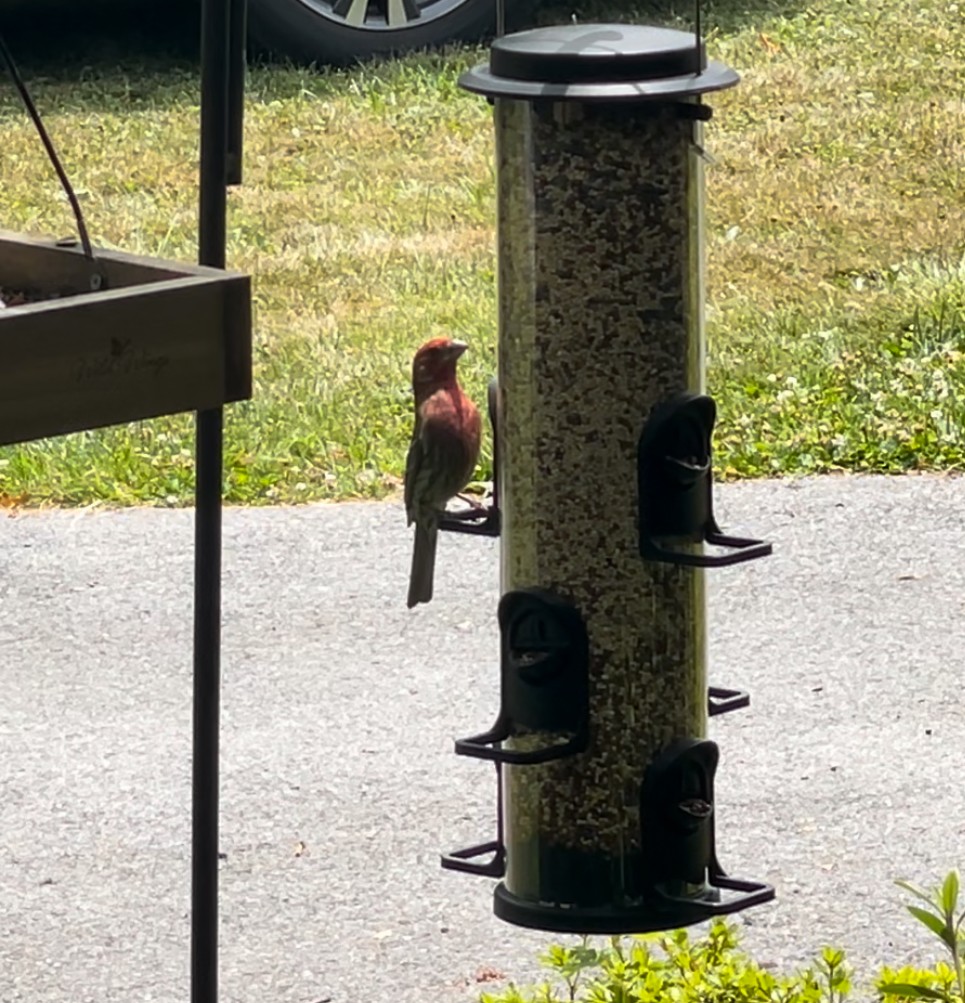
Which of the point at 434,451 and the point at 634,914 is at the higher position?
the point at 434,451

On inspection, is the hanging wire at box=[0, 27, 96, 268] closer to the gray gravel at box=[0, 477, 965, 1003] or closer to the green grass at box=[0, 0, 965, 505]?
the gray gravel at box=[0, 477, 965, 1003]

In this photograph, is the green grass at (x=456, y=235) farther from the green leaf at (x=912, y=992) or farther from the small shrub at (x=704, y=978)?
the green leaf at (x=912, y=992)

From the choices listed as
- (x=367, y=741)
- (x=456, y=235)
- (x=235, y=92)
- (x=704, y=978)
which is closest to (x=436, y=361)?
(x=235, y=92)

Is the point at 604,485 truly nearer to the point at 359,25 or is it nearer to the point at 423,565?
the point at 423,565

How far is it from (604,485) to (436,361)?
0.35 metres

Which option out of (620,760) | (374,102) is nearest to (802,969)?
(620,760)

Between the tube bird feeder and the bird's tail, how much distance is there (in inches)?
6.0

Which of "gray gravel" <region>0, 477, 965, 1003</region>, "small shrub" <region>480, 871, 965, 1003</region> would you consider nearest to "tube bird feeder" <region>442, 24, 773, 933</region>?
"small shrub" <region>480, 871, 965, 1003</region>

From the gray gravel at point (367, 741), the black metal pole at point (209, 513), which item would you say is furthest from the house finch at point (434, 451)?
the gray gravel at point (367, 741)

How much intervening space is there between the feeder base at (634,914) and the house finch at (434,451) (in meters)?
0.41

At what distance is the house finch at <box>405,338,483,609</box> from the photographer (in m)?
3.00

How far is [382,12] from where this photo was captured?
9.80m

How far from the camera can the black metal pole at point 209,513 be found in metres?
2.43

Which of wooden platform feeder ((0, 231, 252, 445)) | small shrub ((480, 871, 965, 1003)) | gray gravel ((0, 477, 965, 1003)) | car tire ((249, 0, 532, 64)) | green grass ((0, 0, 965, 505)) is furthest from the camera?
car tire ((249, 0, 532, 64))
